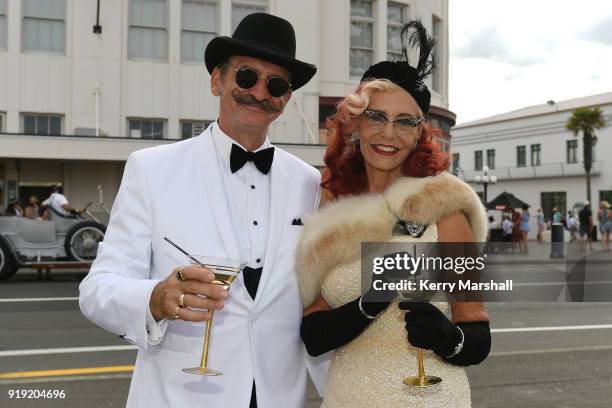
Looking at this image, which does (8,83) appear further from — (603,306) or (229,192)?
(229,192)

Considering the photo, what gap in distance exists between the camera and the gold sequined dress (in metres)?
2.40

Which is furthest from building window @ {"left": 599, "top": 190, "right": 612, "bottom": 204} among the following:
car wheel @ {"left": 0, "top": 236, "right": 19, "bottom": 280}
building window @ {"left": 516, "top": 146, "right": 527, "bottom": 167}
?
car wheel @ {"left": 0, "top": 236, "right": 19, "bottom": 280}

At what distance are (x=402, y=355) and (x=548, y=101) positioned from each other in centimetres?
6472

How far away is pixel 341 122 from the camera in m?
2.79

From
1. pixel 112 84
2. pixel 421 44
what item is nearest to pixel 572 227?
pixel 112 84

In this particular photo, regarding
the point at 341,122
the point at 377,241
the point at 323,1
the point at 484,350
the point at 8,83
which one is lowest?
the point at 484,350

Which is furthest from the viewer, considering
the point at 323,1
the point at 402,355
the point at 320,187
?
the point at 323,1

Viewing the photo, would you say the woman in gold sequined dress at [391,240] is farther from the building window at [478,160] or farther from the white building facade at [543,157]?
the building window at [478,160]

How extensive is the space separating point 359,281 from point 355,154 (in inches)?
24.0

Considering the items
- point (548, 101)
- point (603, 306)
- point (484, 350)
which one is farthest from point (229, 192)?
point (548, 101)

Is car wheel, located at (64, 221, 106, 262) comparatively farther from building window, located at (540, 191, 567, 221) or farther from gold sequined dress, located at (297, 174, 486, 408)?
building window, located at (540, 191, 567, 221)

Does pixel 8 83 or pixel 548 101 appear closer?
pixel 8 83

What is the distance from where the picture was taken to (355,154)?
279 cm

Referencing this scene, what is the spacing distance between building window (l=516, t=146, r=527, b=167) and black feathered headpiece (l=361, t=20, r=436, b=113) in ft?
174
